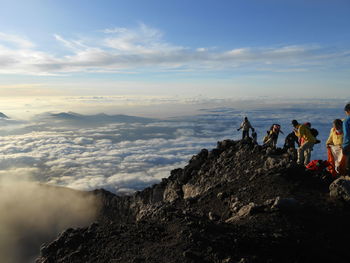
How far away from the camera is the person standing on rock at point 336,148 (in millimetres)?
15453

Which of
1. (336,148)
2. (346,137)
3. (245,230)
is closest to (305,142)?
(336,148)

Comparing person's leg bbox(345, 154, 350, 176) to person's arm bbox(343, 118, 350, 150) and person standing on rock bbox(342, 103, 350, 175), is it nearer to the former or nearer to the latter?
person standing on rock bbox(342, 103, 350, 175)

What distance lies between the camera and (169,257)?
33.0 ft

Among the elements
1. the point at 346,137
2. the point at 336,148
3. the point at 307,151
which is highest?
the point at 346,137

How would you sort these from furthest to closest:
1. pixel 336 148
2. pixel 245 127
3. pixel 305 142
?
pixel 245 127, pixel 305 142, pixel 336 148

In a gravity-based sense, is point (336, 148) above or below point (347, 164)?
above

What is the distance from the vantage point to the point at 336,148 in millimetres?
15695

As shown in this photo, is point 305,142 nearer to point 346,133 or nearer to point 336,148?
point 336,148

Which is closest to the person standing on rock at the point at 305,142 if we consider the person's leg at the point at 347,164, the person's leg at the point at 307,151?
the person's leg at the point at 307,151

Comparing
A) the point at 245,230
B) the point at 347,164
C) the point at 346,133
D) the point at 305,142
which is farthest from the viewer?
the point at 305,142

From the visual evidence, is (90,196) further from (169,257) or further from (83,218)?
(169,257)

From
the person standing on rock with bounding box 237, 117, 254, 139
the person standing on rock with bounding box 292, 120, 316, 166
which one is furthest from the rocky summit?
the person standing on rock with bounding box 237, 117, 254, 139

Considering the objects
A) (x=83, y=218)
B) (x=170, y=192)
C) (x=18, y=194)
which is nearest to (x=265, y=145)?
(x=170, y=192)

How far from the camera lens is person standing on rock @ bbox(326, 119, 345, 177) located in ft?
50.7
